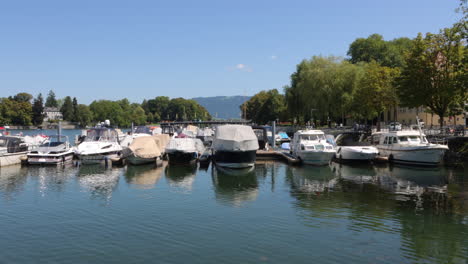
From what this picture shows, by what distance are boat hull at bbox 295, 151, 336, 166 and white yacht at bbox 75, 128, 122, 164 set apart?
1887 cm

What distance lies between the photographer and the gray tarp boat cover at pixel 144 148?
37406mm

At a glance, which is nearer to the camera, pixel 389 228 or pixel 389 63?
pixel 389 228

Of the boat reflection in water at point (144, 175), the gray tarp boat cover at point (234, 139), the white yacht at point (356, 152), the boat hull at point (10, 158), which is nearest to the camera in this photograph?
the boat reflection in water at point (144, 175)

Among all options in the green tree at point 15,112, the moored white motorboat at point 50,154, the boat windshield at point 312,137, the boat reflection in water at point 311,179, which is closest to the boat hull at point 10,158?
the moored white motorboat at point 50,154

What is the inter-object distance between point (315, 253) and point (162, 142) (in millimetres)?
34329

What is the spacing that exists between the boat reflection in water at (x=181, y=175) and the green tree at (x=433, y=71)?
2757 centimetres

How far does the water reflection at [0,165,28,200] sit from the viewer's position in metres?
24.8

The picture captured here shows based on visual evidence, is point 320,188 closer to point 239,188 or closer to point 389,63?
point 239,188

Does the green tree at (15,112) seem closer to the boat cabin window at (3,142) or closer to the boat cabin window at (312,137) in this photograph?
the boat cabin window at (3,142)

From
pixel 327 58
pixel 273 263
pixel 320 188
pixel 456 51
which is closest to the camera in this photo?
pixel 273 263

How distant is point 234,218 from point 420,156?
23821 mm

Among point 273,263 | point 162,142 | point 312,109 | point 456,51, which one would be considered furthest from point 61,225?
point 312,109

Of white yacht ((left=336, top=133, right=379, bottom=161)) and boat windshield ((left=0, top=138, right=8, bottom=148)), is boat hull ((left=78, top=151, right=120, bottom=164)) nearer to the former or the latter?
boat windshield ((left=0, top=138, right=8, bottom=148))

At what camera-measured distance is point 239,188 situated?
88.6ft
